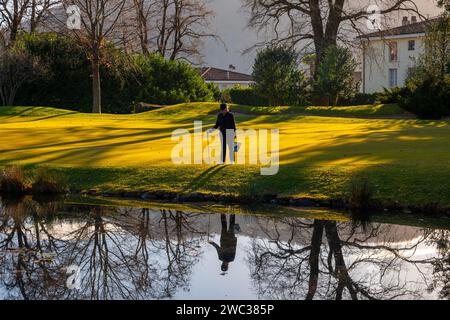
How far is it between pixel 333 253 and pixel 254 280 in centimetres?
241

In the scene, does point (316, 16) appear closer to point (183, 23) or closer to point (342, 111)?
point (342, 111)

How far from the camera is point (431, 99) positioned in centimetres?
3866

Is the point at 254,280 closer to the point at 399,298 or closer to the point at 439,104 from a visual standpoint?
the point at 399,298

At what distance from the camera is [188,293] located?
1097 cm

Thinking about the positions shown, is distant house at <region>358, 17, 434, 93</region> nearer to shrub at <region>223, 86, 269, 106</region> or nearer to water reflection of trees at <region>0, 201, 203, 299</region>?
shrub at <region>223, 86, 269, 106</region>

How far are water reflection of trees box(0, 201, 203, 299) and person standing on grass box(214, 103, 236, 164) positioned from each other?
4.11 m

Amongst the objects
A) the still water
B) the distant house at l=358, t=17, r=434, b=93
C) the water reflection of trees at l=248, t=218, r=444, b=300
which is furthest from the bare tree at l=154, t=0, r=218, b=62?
the water reflection of trees at l=248, t=218, r=444, b=300

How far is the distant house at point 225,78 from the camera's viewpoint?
3666 inches

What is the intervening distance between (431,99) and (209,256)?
2759 centimetres

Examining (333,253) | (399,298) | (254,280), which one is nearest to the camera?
(399,298)

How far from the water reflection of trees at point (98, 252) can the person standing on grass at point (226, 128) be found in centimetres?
411

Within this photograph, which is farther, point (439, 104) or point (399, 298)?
point (439, 104)

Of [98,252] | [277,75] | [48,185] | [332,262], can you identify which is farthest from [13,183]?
[277,75]
